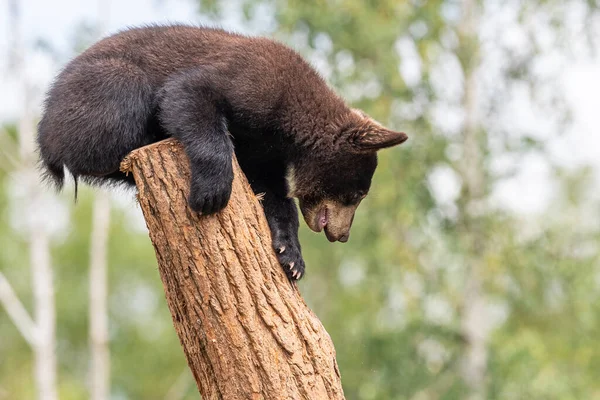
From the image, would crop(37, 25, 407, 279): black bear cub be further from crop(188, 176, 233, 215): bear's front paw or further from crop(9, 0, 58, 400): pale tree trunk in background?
crop(9, 0, 58, 400): pale tree trunk in background

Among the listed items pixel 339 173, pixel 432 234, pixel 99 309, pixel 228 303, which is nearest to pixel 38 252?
pixel 99 309

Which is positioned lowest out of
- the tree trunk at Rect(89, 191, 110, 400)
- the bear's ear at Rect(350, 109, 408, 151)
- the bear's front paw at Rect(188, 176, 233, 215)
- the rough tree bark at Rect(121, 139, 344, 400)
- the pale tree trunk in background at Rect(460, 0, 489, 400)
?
the tree trunk at Rect(89, 191, 110, 400)

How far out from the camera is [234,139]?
6363mm

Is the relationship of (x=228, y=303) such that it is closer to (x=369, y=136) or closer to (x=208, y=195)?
(x=208, y=195)

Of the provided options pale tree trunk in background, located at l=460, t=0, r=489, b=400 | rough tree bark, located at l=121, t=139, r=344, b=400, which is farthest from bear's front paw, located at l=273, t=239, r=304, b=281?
pale tree trunk in background, located at l=460, t=0, r=489, b=400

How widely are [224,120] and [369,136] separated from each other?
1.18 meters

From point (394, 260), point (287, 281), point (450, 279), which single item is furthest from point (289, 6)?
point (287, 281)

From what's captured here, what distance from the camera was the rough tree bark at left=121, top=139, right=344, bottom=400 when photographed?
516 centimetres

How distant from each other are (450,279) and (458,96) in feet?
12.5

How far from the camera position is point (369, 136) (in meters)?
6.49

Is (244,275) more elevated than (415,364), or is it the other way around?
(244,275)

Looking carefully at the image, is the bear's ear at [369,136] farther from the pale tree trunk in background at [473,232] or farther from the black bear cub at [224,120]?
the pale tree trunk in background at [473,232]

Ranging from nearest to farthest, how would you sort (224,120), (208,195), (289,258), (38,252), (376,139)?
(208,195), (289,258), (224,120), (376,139), (38,252)

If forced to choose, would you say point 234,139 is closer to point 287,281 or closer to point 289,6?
point 287,281
